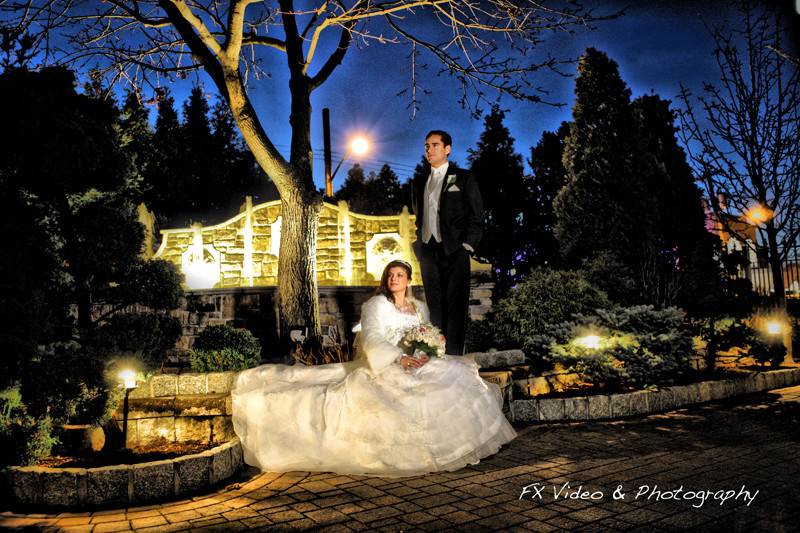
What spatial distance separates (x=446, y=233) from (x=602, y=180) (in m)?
12.0

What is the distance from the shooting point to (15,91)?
4.34 meters

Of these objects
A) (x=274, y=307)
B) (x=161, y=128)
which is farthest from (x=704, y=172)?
(x=161, y=128)

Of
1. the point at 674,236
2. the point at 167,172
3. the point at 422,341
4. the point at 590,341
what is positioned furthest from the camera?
the point at 167,172

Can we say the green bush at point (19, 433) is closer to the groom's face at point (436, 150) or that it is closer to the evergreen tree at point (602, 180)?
the groom's face at point (436, 150)

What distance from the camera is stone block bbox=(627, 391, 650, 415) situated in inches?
251

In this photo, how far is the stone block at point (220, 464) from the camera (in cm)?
441

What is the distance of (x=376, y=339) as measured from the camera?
488 centimetres

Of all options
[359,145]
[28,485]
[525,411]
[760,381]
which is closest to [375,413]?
[525,411]

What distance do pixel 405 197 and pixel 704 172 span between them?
92.6ft

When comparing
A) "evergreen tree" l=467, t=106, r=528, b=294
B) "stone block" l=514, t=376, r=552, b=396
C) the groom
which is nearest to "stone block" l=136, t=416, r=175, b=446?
the groom

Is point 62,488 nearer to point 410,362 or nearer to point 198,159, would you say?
point 410,362

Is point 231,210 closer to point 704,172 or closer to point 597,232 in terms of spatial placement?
point 597,232

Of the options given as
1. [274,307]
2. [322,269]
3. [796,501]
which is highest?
[322,269]

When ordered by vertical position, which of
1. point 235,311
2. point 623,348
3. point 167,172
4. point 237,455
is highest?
point 167,172
